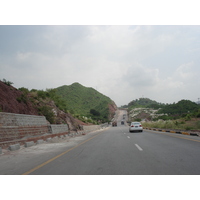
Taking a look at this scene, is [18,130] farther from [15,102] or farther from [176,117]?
[176,117]

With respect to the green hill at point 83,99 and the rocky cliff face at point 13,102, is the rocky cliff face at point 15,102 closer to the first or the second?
the rocky cliff face at point 13,102

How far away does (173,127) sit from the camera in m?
27.0

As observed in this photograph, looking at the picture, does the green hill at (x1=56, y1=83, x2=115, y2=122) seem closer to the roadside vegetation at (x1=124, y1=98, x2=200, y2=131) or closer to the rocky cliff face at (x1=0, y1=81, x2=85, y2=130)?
the roadside vegetation at (x1=124, y1=98, x2=200, y2=131)

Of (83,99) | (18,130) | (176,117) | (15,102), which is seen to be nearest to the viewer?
(18,130)

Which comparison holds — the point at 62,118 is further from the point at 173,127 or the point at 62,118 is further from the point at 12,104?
the point at 173,127

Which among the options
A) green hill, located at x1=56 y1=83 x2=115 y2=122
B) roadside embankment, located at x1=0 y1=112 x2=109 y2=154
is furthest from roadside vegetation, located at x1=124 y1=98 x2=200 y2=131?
green hill, located at x1=56 y1=83 x2=115 y2=122

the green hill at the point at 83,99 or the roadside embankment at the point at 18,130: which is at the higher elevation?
the green hill at the point at 83,99

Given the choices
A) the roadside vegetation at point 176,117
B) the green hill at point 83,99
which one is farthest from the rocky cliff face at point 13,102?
the green hill at point 83,99

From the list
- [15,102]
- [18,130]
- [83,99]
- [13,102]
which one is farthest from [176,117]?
[83,99]

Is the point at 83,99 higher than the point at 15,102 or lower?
higher

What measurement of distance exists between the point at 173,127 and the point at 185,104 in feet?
211

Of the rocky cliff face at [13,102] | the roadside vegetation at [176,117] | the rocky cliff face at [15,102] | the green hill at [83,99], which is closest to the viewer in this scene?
the rocky cliff face at [13,102]

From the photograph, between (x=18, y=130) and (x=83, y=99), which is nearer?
(x=18, y=130)
